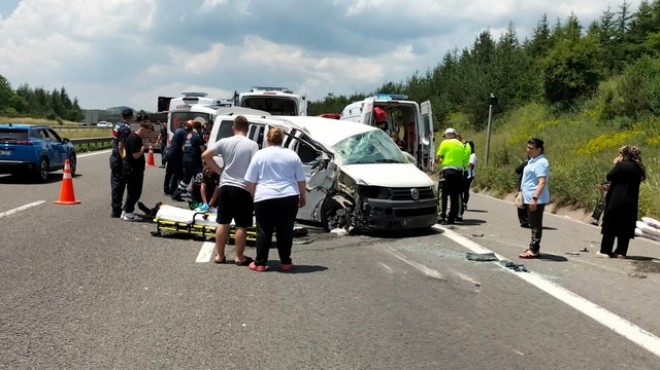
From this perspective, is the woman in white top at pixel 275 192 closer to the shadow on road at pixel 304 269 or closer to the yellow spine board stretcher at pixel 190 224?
the shadow on road at pixel 304 269

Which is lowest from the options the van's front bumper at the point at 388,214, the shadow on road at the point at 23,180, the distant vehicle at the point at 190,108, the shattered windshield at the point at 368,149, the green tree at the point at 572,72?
the shadow on road at the point at 23,180

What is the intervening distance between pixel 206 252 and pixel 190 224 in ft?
3.15

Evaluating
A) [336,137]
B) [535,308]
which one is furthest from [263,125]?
[535,308]

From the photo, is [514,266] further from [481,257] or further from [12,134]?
[12,134]

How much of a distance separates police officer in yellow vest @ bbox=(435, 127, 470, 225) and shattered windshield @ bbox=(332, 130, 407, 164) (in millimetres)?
1051

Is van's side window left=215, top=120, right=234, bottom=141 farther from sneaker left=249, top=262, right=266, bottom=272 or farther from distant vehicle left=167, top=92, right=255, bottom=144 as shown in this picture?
distant vehicle left=167, top=92, right=255, bottom=144

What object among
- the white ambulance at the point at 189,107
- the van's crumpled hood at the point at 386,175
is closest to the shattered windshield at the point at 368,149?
the van's crumpled hood at the point at 386,175

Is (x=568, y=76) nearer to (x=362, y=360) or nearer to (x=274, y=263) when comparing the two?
(x=274, y=263)

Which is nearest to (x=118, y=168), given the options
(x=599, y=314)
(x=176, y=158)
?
(x=176, y=158)

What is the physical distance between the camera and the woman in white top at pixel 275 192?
7160 millimetres

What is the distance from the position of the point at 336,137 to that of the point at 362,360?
21.6ft

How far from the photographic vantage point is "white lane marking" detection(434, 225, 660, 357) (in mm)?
5113

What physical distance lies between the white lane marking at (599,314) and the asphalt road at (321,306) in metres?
0.02

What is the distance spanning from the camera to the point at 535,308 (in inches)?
236
